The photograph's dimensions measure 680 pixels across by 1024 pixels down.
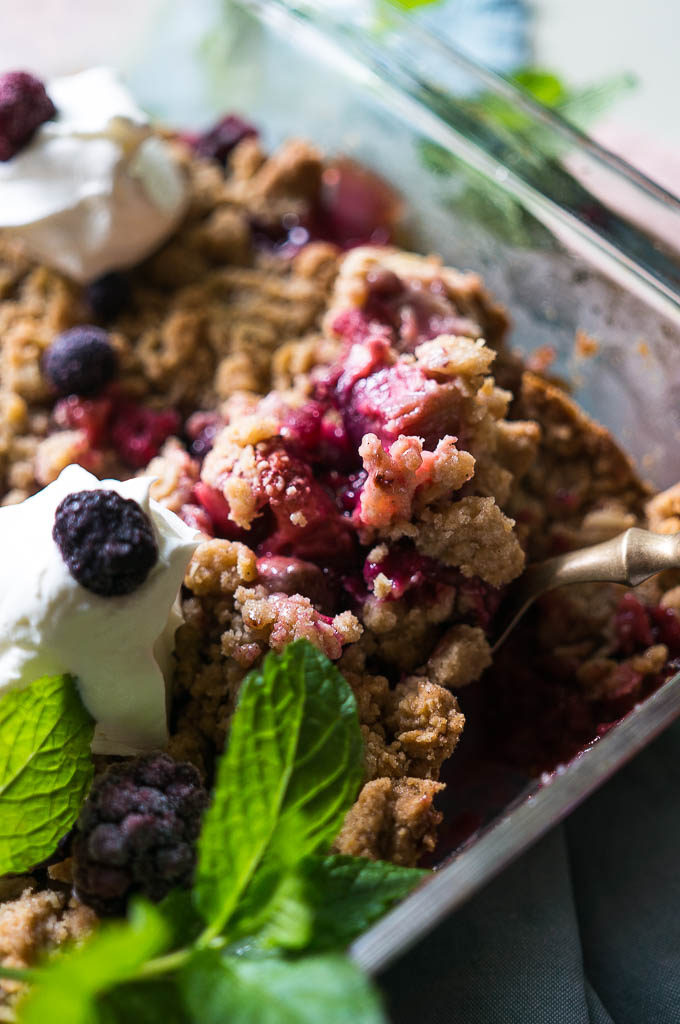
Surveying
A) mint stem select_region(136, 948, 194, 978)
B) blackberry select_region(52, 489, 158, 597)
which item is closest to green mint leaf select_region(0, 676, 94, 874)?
blackberry select_region(52, 489, 158, 597)

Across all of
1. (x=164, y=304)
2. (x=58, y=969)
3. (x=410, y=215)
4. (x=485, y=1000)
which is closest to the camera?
(x=58, y=969)

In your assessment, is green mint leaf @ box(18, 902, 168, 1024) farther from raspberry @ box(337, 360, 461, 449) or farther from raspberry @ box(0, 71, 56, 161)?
raspberry @ box(0, 71, 56, 161)

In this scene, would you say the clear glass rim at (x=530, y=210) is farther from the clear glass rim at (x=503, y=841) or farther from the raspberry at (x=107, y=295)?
the raspberry at (x=107, y=295)

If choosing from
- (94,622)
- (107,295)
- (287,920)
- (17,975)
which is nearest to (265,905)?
(287,920)

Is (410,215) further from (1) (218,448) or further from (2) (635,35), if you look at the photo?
(2) (635,35)

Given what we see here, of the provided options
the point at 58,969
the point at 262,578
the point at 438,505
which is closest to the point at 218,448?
the point at 262,578
